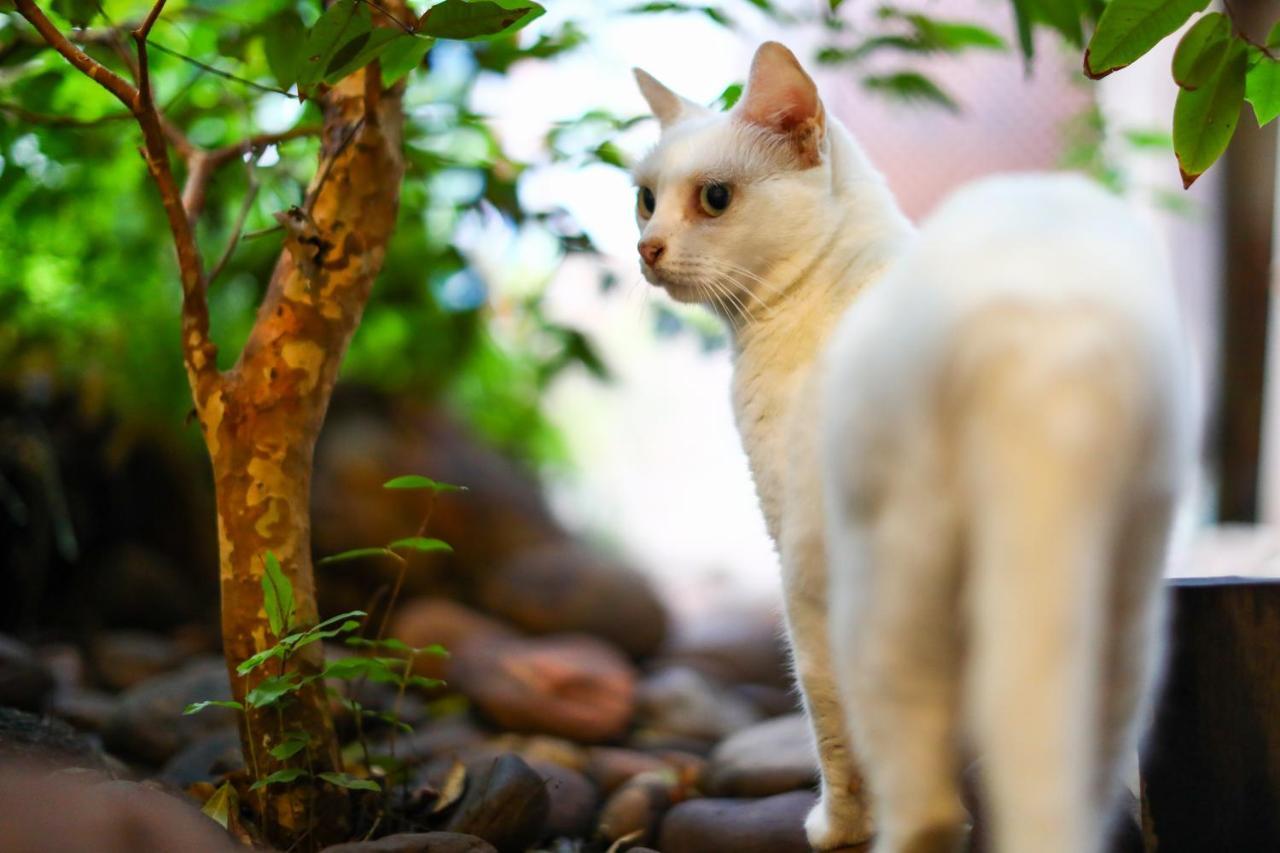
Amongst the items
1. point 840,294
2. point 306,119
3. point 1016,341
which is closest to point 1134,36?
point 840,294

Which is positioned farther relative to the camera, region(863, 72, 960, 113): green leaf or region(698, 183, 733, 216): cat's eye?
region(863, 72, 960, 113): green leaf

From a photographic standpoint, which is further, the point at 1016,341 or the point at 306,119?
the point at 306,119

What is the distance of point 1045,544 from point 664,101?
4.03 feet

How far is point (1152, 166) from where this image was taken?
4.02m

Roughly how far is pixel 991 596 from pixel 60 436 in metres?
3.49

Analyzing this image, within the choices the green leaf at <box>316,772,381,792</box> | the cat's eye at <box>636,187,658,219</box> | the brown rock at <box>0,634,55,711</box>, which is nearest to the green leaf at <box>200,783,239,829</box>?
the green leaf at <box>316,772,381,792</box>

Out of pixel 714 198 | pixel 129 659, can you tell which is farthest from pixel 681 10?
pixel 129 659

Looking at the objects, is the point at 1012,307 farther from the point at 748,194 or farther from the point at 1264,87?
the point at 748,194

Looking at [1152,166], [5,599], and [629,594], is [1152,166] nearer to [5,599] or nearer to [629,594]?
[629,594]

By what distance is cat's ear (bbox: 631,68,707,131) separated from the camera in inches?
70.7

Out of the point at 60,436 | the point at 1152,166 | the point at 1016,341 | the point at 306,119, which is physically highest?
the point at 1152,166

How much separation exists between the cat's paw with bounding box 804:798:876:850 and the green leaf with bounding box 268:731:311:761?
691 millimetres

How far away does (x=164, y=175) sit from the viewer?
1.41 m

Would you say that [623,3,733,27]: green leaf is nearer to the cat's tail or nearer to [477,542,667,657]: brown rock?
the cat's tail
